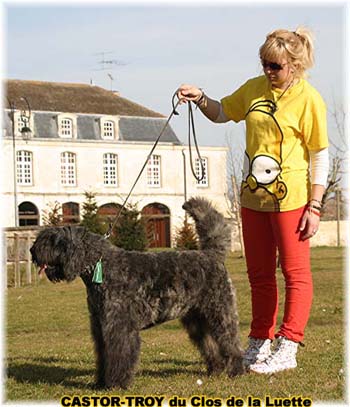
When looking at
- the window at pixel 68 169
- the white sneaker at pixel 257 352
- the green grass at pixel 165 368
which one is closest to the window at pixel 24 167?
the window at pixel 68 169

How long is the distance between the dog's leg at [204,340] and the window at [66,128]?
171ft

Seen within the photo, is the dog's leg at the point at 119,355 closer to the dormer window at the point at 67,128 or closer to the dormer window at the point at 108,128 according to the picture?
the dormer window at the point at 67,128

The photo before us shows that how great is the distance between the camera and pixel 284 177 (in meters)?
6.60

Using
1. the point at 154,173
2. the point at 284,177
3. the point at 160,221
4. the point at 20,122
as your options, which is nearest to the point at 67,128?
the point at 20,122

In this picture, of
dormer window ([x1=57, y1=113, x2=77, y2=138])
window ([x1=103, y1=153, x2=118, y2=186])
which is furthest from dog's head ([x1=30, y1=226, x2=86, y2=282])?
window ([x1=103, y1=153, x2=118, y2=186])

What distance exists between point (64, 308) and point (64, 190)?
3936 centimetres

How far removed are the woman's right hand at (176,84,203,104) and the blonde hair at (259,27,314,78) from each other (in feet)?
2.50

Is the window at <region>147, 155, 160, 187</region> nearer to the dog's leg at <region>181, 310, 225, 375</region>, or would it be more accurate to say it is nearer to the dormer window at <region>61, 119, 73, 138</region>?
the dormer window at <region>61, 119, 73, 138</region>

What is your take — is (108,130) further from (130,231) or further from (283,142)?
(283,142)

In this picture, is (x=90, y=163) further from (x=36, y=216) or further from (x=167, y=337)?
(x=167, y=337)

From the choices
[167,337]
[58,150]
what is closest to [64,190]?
[58,150]

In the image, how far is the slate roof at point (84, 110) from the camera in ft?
187

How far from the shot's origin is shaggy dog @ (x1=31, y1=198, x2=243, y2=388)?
642 cm

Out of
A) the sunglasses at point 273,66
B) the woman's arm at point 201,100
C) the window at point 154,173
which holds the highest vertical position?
the window at point 154,173
